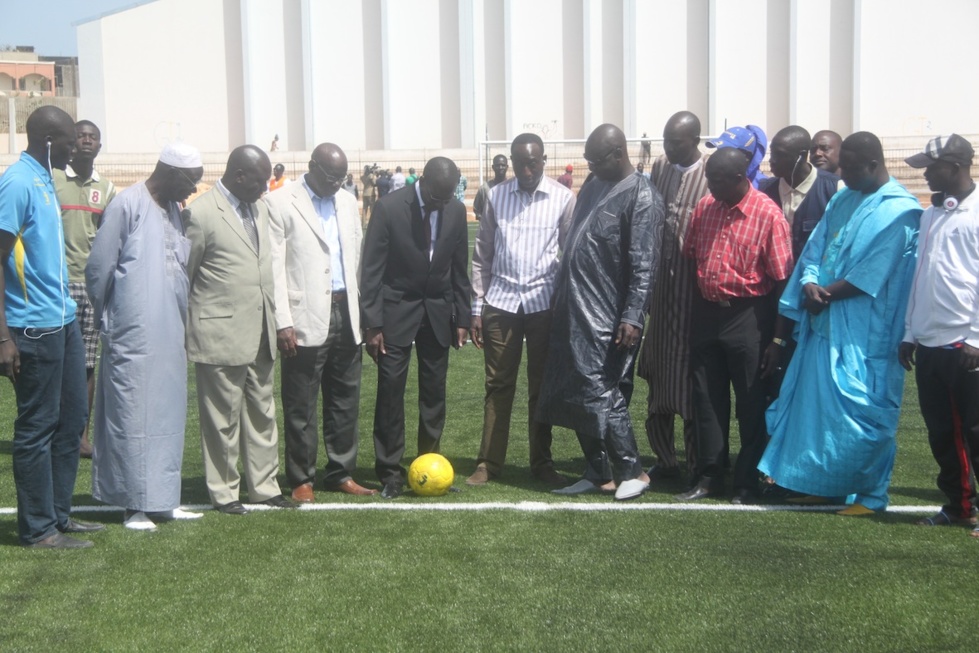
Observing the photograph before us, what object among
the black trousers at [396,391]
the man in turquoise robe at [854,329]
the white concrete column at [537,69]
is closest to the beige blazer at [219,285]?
the black trousers at [396,391]

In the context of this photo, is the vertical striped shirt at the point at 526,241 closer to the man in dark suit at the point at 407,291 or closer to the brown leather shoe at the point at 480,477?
the man in dark suit at the point at 407,291

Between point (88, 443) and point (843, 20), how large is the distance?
44454 millimetres

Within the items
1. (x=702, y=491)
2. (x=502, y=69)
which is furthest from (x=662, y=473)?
(x=502, y=69)

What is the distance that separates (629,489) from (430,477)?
3.89 feet

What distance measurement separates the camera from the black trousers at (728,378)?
6629 millimetres

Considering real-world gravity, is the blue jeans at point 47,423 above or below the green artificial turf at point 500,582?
above

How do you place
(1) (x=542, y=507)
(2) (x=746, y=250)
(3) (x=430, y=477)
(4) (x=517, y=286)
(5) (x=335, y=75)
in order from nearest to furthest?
(2) (x=746, y=250), (1) (x=542, y=507), (3) (x=430, y=477), (4) (x=517, y=286), (5) (x=335, y=75)

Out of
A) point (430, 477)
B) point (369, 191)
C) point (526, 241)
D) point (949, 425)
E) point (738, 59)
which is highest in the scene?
point (738, 59)

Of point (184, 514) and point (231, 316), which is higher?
point (231, 316)

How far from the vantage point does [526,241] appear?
727cm

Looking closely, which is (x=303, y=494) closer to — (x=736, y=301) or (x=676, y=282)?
(x=676, y=282)

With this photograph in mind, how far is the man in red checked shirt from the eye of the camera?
21.4ft

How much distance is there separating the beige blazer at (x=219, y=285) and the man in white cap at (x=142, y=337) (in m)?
0.11

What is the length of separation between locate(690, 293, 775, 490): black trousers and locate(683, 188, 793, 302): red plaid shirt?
0.38 ft
